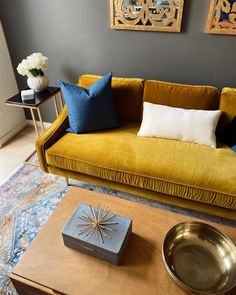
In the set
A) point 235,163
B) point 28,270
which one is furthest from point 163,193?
point 28,270

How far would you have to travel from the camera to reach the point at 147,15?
182 centimetres

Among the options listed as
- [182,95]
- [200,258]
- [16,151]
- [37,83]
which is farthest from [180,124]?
[16,151]

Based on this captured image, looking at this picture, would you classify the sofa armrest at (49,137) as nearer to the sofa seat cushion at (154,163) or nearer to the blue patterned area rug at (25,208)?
the sofa seat cushion at (154,163)

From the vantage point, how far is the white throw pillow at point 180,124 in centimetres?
165

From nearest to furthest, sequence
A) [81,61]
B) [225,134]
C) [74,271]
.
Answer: [74,271], [225,134], [81,61]

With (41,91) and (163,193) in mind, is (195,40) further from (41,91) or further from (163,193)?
(41,91)

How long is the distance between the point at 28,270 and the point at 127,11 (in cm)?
187

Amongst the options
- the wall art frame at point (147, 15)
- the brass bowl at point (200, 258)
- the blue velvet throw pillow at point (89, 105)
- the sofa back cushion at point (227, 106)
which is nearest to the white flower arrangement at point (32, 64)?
the blue velvet throw pillow at point (89, 105)

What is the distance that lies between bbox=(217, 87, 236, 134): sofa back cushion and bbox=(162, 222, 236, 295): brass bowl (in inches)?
35.9

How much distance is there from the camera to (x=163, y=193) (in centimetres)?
152

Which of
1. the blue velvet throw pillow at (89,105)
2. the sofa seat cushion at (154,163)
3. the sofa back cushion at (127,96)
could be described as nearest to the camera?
the sofa seat cushion at (154,163)

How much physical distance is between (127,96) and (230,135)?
828 mm

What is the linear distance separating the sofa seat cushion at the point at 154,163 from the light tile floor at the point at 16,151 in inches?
26.6

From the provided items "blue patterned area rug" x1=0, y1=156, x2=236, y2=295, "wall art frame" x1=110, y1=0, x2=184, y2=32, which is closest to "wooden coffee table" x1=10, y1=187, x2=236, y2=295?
"blue patterned area rug" x1=0, y1=156, x2=236, y2=295
